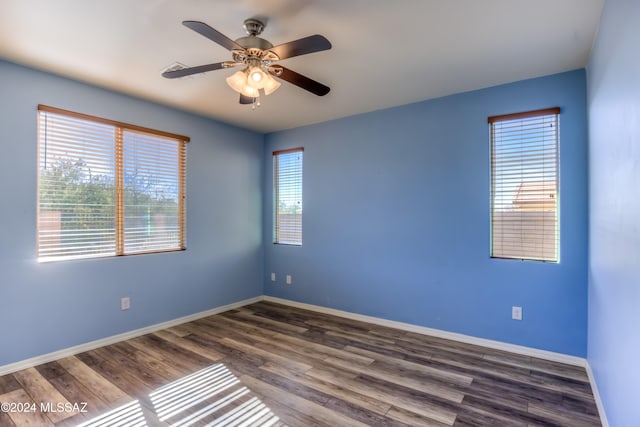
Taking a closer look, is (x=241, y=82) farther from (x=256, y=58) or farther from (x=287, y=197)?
(x=287, y=197)

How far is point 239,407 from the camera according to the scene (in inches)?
83.7

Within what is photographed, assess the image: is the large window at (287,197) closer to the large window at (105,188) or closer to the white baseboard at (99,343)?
the white baseboard at (99,343)

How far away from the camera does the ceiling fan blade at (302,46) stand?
174 cm

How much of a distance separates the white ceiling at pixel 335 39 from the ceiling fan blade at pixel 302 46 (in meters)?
0.26

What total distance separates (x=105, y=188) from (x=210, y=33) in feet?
7.45

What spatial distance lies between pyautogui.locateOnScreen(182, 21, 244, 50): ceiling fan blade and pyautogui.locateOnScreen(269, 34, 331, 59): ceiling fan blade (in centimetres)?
24

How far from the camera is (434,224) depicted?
340 centimetres

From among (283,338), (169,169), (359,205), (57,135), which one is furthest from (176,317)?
(359,205)

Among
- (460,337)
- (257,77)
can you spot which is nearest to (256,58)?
(257,77)

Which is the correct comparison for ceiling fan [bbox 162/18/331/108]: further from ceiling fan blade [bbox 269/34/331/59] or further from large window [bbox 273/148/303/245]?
large window [bbox 273/148/303/245]

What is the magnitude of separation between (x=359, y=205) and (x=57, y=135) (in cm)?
317

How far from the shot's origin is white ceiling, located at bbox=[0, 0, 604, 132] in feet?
6.28

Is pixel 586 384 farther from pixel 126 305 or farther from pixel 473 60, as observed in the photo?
pixel 126 305

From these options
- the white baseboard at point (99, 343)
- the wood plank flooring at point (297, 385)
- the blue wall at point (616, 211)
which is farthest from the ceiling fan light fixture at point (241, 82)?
the white baseboard at point (99, 343)
